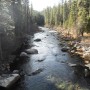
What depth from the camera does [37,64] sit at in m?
24.5

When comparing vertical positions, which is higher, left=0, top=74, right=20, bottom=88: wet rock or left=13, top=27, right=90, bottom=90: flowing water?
left=0, top=74, right=20, bottom=88: wet rock

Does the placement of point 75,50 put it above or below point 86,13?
below

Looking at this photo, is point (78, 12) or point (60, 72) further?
point (78, 12)

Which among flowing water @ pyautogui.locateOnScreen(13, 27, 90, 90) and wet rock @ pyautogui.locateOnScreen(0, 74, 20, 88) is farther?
flowing water @ pyautogui.locateOnScreen(13, 27, 90, 90)

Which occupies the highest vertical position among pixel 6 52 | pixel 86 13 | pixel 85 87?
pixel 86 13

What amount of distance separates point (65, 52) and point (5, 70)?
46.0 ft

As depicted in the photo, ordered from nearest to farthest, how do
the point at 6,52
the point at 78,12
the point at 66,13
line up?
the point at 6,52 → the point at 78,12 → the point at 66,13

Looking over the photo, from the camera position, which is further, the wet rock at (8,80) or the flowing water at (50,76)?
the flowing water at (50,76)

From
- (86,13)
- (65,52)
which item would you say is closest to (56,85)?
(65,52)

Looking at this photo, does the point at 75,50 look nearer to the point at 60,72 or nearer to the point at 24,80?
the point at 60,72

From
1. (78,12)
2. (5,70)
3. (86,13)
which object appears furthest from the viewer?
(78,12)

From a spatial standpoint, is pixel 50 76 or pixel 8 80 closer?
pixel 8 80

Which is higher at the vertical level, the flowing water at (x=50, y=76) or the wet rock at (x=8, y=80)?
the wet rock at (x=8, y=80)

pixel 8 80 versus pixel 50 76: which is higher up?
pixel 8 80
